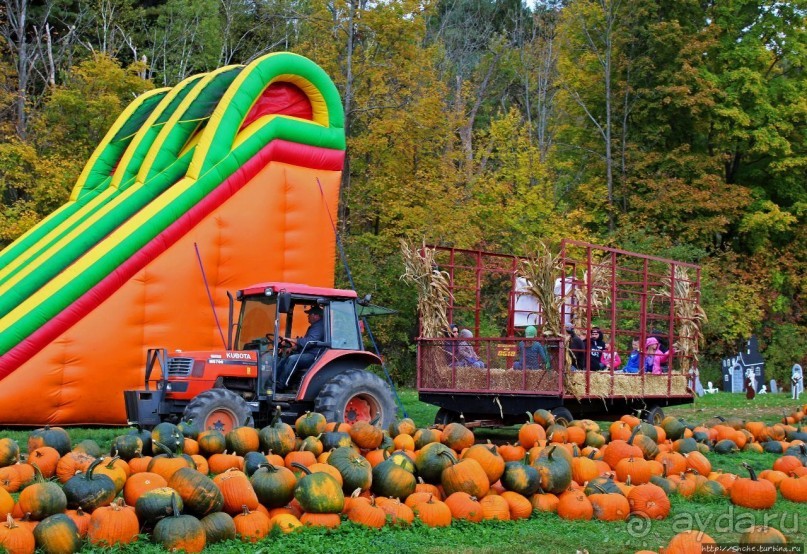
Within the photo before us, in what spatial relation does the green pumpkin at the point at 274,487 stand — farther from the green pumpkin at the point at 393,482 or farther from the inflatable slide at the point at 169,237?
the inflatable slide at the point at 169,237

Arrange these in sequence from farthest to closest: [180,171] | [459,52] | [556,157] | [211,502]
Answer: [459,52] → [556,157] → [180,171] → [211,502]

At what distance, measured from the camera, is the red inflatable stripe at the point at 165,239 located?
41.2 ft

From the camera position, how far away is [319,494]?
6.09m

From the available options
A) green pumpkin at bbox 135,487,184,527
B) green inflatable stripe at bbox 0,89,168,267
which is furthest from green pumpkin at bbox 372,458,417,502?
green inflatable stripe at bbox 0,89,168,267

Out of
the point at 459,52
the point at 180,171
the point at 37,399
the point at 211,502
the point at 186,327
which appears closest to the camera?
the point at 211,502

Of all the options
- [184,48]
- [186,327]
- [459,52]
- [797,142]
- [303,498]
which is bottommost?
[303,498]

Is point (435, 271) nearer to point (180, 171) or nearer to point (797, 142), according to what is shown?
point (180, 171)

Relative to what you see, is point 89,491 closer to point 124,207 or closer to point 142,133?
point 124,207

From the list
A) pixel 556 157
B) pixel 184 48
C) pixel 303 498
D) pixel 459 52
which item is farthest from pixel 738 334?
pixel 303 498

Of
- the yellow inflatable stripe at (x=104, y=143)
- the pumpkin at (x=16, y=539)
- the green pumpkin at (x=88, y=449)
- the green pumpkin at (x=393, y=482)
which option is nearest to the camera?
the pumpkin at (x=16, y=539)

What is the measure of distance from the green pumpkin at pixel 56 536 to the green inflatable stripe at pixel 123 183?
8.87m

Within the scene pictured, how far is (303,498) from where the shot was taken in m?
6.11

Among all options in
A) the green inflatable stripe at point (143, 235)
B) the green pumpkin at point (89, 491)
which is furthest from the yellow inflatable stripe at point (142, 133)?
the green pumpkin at point (89, 491)

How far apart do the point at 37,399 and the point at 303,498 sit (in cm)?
781
